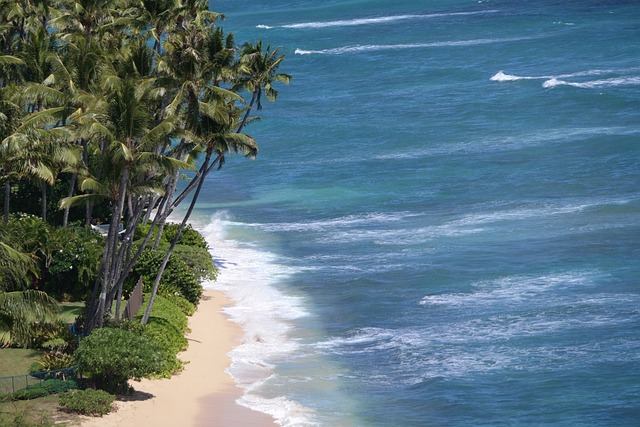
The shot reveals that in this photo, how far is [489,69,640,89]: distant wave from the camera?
8806 cm

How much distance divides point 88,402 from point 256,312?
1400 centimetres

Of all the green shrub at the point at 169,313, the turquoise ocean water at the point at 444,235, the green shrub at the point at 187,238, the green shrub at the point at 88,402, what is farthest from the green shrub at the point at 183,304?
the green shrub at the point at 88,402

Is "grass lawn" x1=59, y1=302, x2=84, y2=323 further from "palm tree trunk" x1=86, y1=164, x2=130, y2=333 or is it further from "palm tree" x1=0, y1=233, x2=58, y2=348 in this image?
"palm tree" x1=0, y1=233, x2=58, y2=348

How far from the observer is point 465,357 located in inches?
1628

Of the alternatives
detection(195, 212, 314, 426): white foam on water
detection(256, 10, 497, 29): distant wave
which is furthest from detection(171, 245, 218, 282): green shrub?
detection(256, 10, 497, 29): distant wave

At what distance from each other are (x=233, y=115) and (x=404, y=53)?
237ft

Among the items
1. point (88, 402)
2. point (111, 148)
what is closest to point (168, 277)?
point (111, 148)

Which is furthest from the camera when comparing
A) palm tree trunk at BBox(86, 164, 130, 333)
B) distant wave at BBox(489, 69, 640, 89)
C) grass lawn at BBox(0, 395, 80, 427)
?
distant wave at BBox(489, 69, 640, 89)

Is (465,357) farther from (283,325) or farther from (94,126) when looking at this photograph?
(94,126)

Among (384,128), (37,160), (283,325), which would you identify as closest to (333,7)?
(384,128)

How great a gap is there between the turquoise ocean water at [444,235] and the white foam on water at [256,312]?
0.37ft

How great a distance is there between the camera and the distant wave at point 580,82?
88.1 metres

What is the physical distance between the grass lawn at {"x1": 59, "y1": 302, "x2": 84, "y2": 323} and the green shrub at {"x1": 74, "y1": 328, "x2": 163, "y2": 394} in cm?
647

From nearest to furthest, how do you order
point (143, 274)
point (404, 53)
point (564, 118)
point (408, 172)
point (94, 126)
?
1. point (94, 126)
2. point (143, 274)
3. point (408, 172)
4. point (564, 118)
5. point (404, 53)
